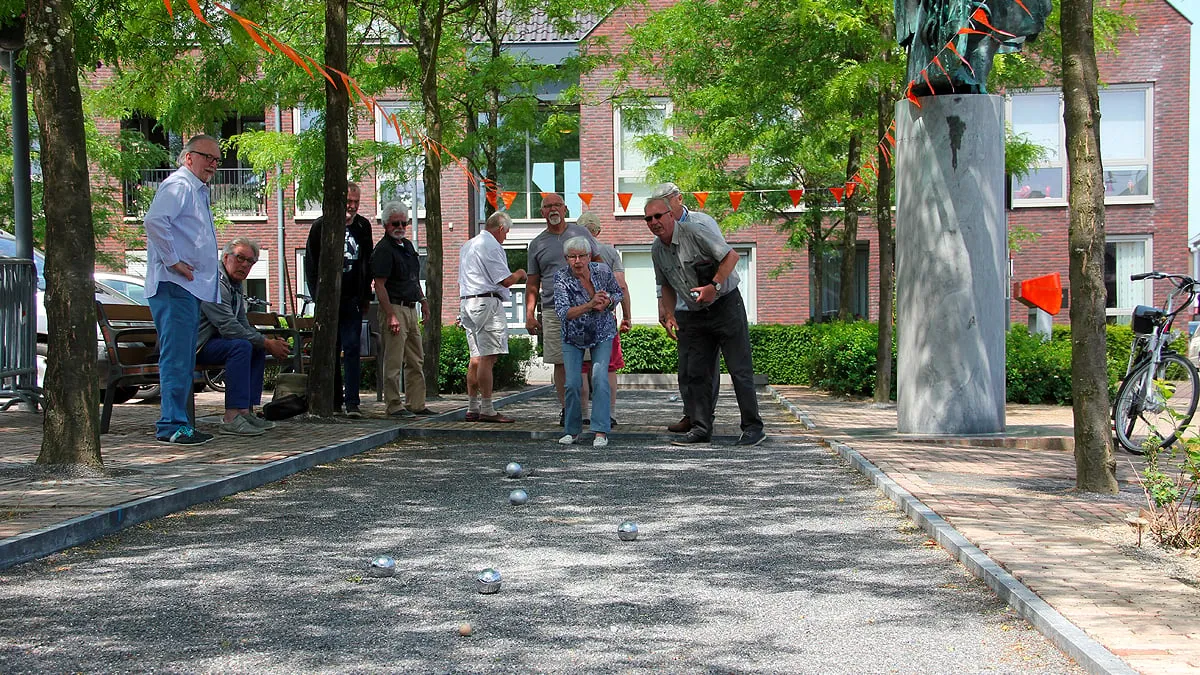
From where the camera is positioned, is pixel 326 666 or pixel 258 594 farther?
pixel 258 594

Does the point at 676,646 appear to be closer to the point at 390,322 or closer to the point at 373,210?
the point at 390,322

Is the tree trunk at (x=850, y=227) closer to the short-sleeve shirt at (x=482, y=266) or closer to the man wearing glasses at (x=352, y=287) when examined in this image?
the short-sleeve shirt at (x=482, y=266)

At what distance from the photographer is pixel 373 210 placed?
109ft

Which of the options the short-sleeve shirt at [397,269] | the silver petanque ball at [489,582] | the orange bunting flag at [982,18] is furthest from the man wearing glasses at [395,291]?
the silver petanque ball at [489,582]

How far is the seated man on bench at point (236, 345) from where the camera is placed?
9.68 meters

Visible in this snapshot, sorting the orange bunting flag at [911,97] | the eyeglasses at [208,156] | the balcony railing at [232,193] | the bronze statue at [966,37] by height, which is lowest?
the eyeglasses at [208,156]

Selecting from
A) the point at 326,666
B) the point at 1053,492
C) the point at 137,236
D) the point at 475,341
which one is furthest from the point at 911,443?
the point at 137,236

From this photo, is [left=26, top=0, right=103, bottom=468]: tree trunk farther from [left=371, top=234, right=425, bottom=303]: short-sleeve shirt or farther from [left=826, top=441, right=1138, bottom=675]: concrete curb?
[left=826, top=441, right=1138, bottom=675]: concrete curb

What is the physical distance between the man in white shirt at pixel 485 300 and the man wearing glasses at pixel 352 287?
91 centimetres

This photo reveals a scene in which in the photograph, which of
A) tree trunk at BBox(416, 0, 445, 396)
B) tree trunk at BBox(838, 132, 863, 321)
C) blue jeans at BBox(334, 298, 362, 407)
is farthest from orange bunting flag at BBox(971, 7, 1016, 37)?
tree trunk at BBox(838, 132, 863, 321)

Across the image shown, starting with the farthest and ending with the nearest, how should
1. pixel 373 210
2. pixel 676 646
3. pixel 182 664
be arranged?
1. pixel 373 210
2. pixel 676 646
3. pixel 182 664

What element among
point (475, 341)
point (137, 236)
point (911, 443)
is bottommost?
point (911, 443)

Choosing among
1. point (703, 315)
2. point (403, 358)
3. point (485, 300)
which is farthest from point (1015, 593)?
point (403, 358)

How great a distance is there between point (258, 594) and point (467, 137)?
1404cm
